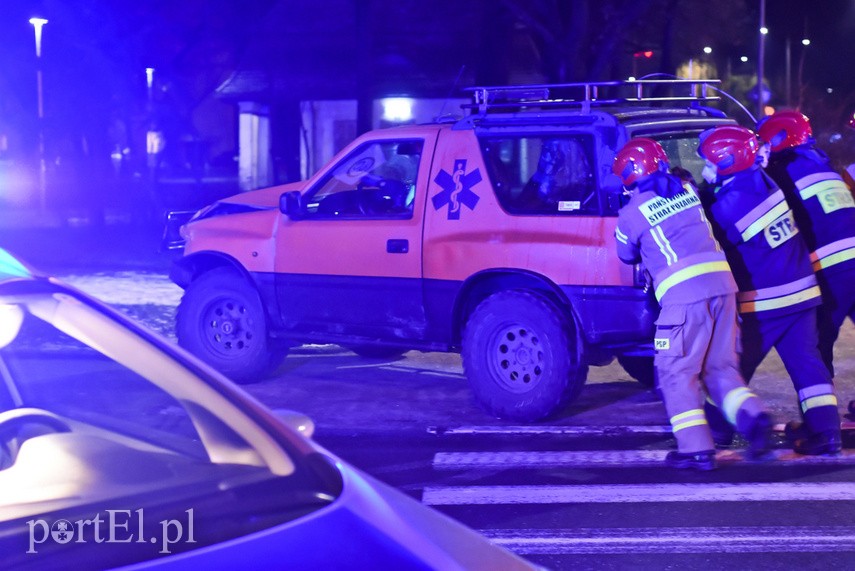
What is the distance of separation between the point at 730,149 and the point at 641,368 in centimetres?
249

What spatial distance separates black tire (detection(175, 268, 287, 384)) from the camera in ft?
29.0

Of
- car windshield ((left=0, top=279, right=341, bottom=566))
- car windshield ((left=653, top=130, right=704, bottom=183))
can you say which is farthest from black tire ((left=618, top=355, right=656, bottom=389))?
car windshield ((left=0, top=279, right=341, bottom=566))

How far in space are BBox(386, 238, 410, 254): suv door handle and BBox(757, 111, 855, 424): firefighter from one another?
7.55ft

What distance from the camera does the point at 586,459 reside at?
6.74 metres

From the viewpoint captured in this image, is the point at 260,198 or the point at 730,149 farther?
the point at 260,198

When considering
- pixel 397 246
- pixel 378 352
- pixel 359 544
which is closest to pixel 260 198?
pixel 378 352

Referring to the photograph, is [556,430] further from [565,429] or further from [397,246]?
[397,246]

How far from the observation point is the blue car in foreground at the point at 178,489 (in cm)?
230

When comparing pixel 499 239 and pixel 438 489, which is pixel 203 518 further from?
pixel 499 239

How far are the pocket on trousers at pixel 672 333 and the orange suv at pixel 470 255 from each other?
0.66 metres

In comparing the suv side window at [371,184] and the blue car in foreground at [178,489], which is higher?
the suv side window at [371,184]

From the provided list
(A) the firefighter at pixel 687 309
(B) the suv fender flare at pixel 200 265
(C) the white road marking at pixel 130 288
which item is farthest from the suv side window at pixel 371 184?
(C) the white road marking at pixel 130 288

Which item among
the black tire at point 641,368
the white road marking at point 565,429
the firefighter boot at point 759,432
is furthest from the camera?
the black tire at point 641,368

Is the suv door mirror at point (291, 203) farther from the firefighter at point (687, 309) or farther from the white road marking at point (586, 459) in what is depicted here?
the firefighter at point (687, 309)
